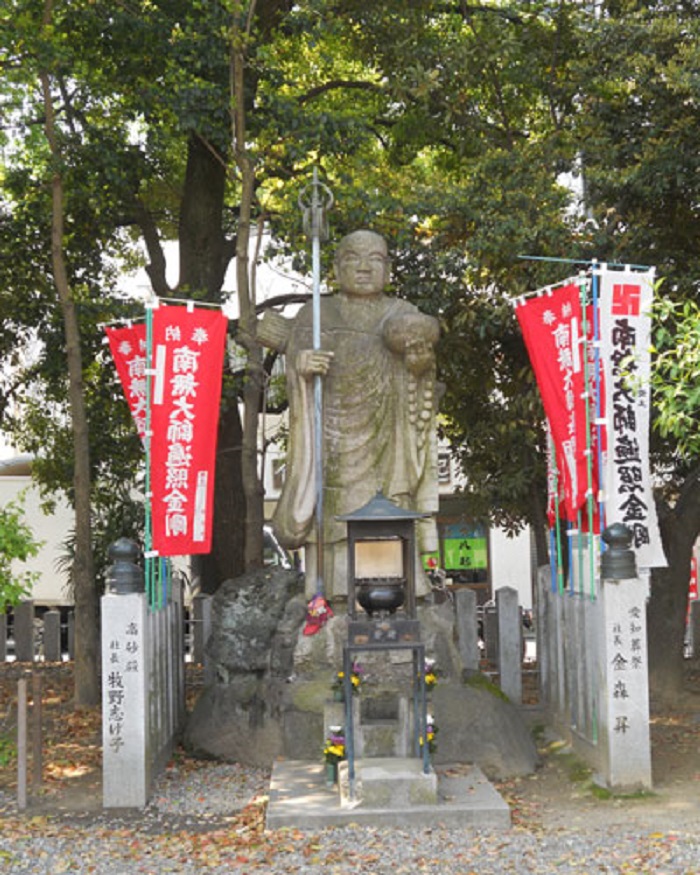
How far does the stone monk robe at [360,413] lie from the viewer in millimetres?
9664

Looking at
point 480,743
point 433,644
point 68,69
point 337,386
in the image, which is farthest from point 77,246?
point 480,743

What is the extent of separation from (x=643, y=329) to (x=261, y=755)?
464 cm

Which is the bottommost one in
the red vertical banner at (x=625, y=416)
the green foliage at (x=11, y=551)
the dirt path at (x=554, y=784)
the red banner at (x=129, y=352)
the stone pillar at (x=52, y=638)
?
the dirt path at (x=554, y=784)

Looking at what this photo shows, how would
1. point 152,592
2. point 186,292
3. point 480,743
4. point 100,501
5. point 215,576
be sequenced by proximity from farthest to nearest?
point 100,501 → point 215,576 → point 186,292 → point 152,592 → point 480,743

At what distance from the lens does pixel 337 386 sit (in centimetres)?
987

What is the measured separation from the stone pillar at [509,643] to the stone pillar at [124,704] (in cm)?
446

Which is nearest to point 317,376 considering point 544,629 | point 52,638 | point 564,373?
point 564,373

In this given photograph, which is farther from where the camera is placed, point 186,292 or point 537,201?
point 186,292

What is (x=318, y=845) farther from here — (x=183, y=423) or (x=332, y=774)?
(x=183, y=423)

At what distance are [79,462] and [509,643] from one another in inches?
193

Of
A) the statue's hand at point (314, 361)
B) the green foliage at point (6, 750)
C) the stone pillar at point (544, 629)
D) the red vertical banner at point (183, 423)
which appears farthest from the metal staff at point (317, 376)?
the green foliage at point (6, 750)

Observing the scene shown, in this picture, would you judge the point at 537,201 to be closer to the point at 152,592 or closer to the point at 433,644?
the point at 433,644

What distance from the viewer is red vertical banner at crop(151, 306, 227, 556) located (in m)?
9.48

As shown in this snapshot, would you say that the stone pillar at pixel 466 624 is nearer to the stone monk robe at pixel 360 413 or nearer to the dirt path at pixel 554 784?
the dirt path at pixel 554 784
